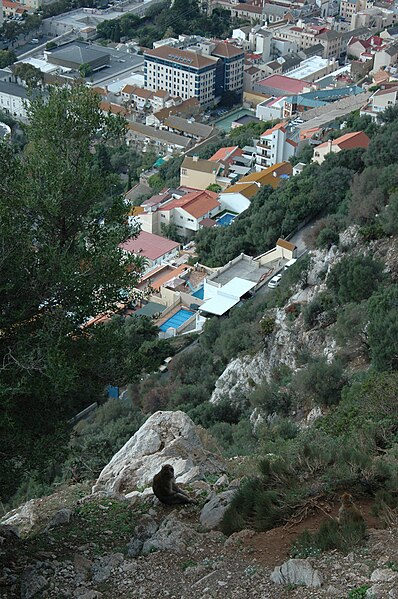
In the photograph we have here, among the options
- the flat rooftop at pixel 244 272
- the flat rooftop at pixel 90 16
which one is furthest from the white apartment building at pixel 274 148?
the flat rooftop at pixel 90 16

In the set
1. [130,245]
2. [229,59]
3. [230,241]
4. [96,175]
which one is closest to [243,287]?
[230,241]

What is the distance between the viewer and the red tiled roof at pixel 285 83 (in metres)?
46.8

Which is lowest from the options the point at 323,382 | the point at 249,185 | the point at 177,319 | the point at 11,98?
the point at 11,98

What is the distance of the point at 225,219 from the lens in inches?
1192

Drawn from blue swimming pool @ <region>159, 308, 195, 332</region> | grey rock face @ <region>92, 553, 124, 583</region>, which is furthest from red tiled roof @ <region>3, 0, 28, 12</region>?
grey rock face @ <region>92, 553, 124, 583</region>

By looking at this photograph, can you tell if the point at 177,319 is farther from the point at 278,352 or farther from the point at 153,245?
the point at 278,352

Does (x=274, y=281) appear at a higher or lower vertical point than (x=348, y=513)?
lower

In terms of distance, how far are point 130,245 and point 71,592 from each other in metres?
21.8

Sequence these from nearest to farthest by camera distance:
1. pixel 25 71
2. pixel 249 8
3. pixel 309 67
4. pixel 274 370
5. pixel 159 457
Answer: pixel 159 457, pixel 274 370, pixel 25 71, pixel 309 67, pixel 249 8

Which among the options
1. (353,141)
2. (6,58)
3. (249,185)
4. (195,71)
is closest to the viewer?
(353,141)

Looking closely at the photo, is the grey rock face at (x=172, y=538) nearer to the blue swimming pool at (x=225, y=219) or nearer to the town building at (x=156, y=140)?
the blue swimming pool at (x=225, y=219)

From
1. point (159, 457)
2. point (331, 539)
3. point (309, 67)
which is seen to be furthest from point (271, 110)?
point (331, 539)

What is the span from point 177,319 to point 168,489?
1496 centimetres

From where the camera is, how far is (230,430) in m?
14.3
